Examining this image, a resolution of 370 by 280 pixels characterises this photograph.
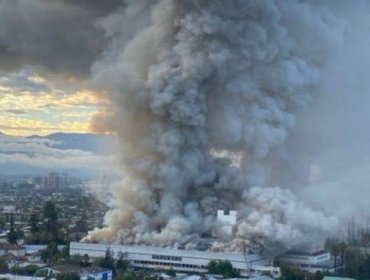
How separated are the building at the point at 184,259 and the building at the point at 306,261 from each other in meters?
0.71

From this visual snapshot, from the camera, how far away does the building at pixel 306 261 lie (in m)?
19.5

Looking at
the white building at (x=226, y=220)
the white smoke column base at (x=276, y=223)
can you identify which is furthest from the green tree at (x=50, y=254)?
the white smoke column base at (x=276, y=223)

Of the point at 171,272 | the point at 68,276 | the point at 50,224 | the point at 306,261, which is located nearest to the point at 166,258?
the point at 171,272

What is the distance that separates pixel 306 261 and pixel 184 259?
2971 millimetres

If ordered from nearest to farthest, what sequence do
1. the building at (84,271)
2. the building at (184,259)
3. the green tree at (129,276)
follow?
the green tree at (129,276) < the building at (84,271) < the building at (184,259)

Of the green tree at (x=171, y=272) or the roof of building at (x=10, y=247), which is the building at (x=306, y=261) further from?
the roof of building at (x=10, y=247)

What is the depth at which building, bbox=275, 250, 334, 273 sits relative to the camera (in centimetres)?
1947

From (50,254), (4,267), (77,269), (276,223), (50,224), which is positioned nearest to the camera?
(77,269)

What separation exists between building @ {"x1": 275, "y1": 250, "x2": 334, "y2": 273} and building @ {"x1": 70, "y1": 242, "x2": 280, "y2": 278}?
0.71m

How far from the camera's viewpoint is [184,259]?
18.9 metres

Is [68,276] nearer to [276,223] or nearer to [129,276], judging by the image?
[129,276]

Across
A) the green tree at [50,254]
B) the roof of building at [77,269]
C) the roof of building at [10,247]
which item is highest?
the roof of building at [10,247]

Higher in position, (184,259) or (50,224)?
(50,224)

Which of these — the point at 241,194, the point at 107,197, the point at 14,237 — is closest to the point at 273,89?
the point at 241,194
